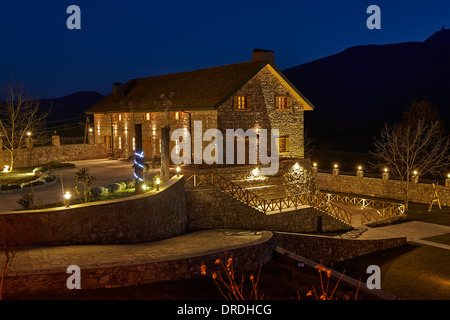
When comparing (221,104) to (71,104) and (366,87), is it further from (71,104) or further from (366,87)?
(71,104)

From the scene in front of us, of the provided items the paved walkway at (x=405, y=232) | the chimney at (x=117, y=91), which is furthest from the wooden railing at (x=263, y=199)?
the chimney at (x=117, y=91)

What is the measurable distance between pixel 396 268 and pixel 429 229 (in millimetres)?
6711

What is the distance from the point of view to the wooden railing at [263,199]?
19.8m

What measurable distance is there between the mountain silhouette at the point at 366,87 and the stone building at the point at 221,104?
116 ft

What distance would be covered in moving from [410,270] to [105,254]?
40.6 feet

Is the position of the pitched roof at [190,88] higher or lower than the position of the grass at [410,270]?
higher

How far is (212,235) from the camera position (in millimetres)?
16781

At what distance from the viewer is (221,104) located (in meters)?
24.4

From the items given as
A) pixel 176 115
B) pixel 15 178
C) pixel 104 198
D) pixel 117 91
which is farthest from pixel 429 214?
pixel 117 91

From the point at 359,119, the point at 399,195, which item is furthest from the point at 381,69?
the point at 399,195

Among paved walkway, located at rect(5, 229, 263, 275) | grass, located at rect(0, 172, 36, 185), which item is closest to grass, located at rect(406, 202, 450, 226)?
paved walkway, located at rect(5, 229, 263, 275)

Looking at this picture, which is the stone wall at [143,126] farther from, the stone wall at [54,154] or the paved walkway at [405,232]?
the paved walkway at [405,232]

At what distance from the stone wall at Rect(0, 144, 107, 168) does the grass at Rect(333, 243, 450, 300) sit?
2260 cm

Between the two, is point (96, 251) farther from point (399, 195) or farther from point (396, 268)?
point (399, 195)
